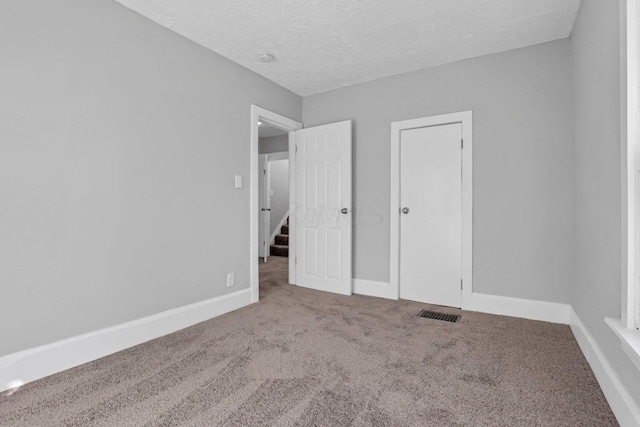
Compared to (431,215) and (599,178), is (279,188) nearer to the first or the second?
(431,215)

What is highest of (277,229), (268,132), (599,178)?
(268,132)

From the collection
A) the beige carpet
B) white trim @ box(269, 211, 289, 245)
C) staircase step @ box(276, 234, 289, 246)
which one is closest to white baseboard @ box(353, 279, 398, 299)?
the beige carpet

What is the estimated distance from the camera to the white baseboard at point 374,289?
3.63 meters

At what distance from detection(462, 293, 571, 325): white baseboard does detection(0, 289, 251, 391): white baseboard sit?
8.14ft

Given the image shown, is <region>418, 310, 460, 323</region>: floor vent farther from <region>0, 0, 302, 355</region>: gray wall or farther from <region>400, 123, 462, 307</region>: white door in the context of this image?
<region>0, 0, 302, 355</region>: gray wall

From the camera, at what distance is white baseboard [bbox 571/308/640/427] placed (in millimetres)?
1367

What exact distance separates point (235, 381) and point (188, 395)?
25 centimetres

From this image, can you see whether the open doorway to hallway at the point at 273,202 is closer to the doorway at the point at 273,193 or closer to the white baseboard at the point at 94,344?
the doorway at the point at 273,193

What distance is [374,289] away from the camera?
12.3 feet

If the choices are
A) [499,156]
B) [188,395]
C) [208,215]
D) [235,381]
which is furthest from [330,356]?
[499,156]

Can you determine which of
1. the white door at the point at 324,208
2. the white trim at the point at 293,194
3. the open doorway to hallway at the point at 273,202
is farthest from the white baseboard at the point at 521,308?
the open doorway to hallway at the point at 273,202

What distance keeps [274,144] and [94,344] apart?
204 inches

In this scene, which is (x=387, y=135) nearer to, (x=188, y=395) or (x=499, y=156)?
(x=499, y=156)

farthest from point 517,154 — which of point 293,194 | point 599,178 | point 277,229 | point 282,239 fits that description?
point 277,229
